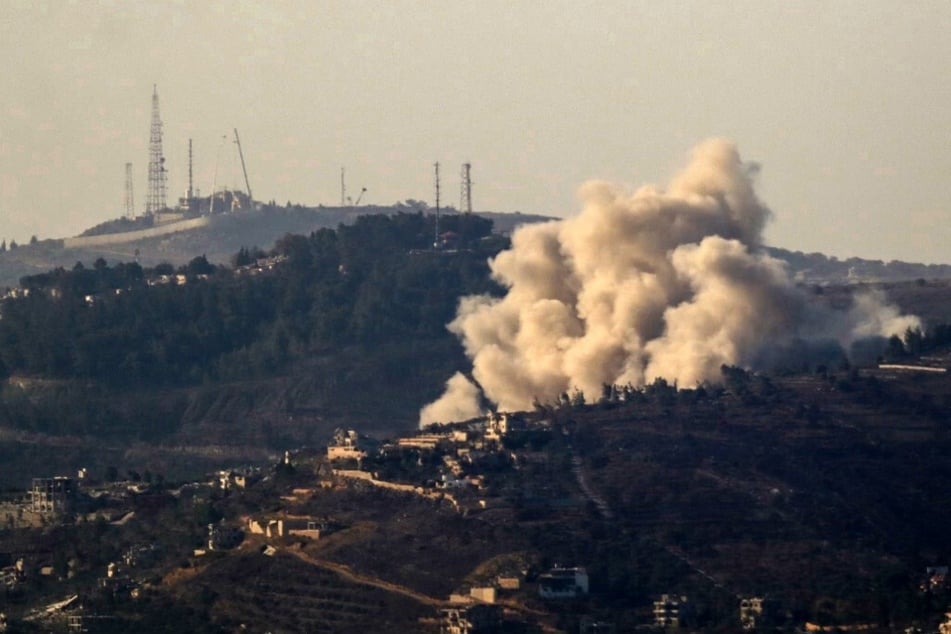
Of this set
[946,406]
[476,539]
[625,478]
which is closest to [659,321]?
[946,406]

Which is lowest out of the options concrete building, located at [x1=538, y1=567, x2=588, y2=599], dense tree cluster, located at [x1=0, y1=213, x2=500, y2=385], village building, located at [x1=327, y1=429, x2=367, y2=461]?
concrete building, located at [x1=538, y1=567, x2=588, y2=599]

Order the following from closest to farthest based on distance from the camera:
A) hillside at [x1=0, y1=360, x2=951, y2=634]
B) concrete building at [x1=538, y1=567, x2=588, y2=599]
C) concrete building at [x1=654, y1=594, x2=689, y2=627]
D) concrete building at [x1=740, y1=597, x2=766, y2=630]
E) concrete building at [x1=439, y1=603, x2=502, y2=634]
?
concrete building at [x1=439, y1=603, x2=502, y2=634] < concrete building at [x1=740, y1=597, x2=766, y2=630] < concrete building at [x1=654, y1=594, x2=689, y2=627] < concrete building at [x1=538, y1=567, x2=588, y2=599] < hillside at [x1=0, y1=360, x2=951, y2=634]

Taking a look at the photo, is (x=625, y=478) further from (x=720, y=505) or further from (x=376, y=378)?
(x=376, y=378)

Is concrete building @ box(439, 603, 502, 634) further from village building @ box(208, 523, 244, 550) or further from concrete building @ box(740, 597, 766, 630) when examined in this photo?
village building @ box(208, 523, 244, 550)

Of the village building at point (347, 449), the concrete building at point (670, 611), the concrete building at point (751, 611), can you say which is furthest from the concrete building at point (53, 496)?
the concrete building at point (751, 611)

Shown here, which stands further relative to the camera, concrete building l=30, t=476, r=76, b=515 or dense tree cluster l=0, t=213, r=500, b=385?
dense tree cluster l=0, t=213, r=500, b=385

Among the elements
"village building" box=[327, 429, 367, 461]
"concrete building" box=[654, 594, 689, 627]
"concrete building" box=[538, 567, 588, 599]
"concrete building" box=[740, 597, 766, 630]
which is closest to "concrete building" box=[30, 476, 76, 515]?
"village building" box=[327, 429, 367, 461]
